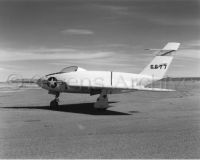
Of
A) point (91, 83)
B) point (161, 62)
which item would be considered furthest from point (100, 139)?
point (161, 62)

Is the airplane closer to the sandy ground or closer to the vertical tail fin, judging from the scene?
the vertical tail fin

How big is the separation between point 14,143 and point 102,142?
2.44 m

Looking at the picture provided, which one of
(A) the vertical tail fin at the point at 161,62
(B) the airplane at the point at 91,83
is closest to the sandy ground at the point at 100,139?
(B) the airplane at the point at 91,83

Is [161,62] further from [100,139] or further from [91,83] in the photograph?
[100,139]

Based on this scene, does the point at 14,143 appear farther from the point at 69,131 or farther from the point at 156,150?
the point at 156,150

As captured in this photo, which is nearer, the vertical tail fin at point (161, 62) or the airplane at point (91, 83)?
the airplane at point (91, 83)

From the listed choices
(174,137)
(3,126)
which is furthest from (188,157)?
(3,126)

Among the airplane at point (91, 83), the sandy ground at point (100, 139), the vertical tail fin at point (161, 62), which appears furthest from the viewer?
the vertical tail fin at point (161, 62)

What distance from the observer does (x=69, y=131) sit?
8633 millimetres

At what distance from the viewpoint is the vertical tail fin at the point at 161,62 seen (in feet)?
61.5

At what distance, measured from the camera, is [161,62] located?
61.6 ft

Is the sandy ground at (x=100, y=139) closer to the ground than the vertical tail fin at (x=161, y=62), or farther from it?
closer to the ground

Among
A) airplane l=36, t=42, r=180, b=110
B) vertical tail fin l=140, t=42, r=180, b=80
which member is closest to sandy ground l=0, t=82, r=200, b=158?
airplane l=36, t=42, r=180, b=110

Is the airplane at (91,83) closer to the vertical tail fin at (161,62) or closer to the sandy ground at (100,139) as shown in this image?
the vertical tail fin at (161,62)
